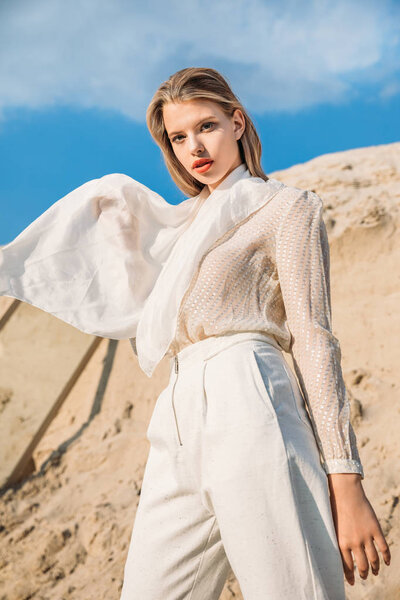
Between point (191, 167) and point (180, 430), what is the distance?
734 millimetres

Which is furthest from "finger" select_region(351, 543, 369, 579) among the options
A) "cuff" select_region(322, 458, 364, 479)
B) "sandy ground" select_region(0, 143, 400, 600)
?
"sandy ground" select_region(0, 143, 400, 600)

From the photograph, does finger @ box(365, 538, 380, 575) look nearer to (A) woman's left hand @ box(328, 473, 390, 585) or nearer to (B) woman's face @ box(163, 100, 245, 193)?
(A) woman's left hand @ box(328, 473, 390, 585)

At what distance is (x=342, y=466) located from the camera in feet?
4.34

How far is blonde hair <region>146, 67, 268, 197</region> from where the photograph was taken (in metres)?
1.74

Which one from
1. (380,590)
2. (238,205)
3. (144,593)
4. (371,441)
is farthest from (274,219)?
(371,441)

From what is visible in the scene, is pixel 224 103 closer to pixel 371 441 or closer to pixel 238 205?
pixel 238 205

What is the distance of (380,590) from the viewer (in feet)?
10.1

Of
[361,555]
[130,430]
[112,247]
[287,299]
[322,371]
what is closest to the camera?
[361,555]

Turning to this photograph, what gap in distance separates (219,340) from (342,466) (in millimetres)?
391

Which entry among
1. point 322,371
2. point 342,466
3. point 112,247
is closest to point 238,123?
point 112,247

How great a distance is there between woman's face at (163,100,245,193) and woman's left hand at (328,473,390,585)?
88 centimetres

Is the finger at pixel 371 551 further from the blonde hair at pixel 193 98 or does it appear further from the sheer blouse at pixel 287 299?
the blonde hair at pixel 193 98

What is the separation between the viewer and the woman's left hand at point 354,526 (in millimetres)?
1283

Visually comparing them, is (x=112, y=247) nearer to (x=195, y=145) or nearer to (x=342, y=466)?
(x=195, y=145)
